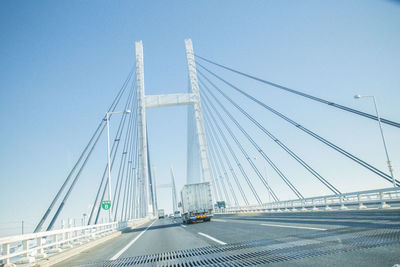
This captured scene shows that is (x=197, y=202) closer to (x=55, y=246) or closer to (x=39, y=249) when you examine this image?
(x=55, y=246)

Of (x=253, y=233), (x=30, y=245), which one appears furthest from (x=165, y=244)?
(x=30, y=245)

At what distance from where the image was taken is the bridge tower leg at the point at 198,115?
1230 inches

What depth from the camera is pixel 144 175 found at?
3578 centimetres

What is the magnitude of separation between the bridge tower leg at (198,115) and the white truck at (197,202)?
4.84 meters

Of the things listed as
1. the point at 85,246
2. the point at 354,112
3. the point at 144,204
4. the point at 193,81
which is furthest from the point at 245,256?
the point at 144,204

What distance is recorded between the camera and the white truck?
24.6 m

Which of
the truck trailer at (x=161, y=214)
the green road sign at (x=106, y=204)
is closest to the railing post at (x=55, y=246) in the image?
the green road sign at (x=106, y=204)

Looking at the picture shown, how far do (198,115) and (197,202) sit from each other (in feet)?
35.9

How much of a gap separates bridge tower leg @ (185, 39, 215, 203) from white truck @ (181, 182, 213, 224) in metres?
4.84

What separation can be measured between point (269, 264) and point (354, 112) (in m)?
12.1

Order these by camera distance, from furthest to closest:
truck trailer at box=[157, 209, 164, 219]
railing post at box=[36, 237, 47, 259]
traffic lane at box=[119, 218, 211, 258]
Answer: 1. truck trailer at box=[157, 209, 164, 219]
2. traffic lane at box=[119, 218, 211, 258]
3. railing post at box=[36, 237, 47, 259]

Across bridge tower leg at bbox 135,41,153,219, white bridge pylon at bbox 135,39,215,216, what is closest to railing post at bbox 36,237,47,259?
white bridge pylon at bbox 135,39,215,216

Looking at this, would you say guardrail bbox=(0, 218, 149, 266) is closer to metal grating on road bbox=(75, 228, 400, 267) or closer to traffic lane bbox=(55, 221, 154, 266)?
traffic lane bbox=(55, 221, 154, 266)

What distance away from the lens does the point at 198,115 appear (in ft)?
108
